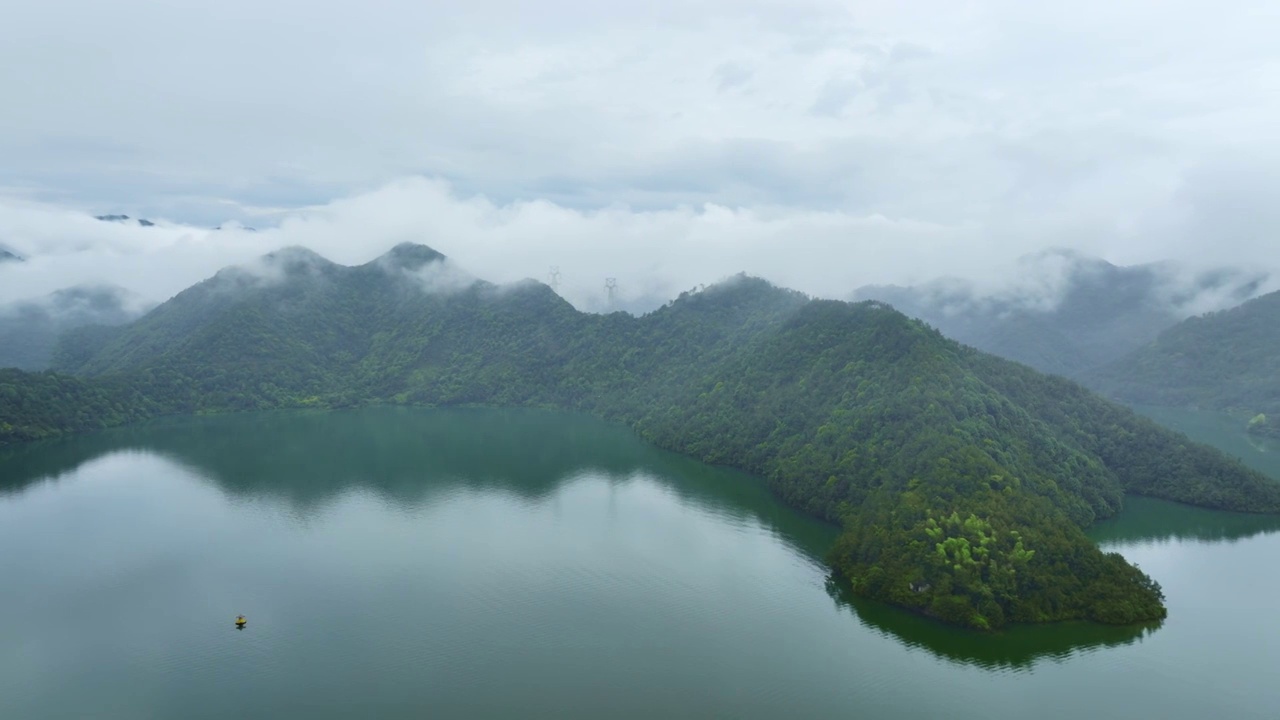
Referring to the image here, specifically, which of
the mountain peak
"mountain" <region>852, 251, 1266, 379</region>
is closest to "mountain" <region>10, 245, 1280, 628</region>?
the mountain peak

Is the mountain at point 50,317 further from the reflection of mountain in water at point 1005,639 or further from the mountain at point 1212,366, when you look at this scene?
the mountain at point 1212,366

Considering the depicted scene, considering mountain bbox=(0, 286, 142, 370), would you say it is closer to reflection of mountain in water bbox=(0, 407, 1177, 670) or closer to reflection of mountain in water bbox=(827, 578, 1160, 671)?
reflection of mountain in water bbox=(0, 407, 1177, 670)

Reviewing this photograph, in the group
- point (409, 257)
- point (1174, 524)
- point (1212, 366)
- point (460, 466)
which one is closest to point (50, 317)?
point (409, 257)

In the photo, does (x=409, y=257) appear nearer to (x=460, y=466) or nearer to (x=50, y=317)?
(x=50, y=317)

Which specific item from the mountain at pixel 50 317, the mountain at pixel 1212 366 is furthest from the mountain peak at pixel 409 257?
the mountain at pixel 1212 366

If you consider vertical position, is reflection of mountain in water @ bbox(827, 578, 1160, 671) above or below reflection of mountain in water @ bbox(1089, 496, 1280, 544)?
below

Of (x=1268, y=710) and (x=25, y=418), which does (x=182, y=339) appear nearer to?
(x=25, y=418)

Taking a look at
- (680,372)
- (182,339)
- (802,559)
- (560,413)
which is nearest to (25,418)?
(182,339)
